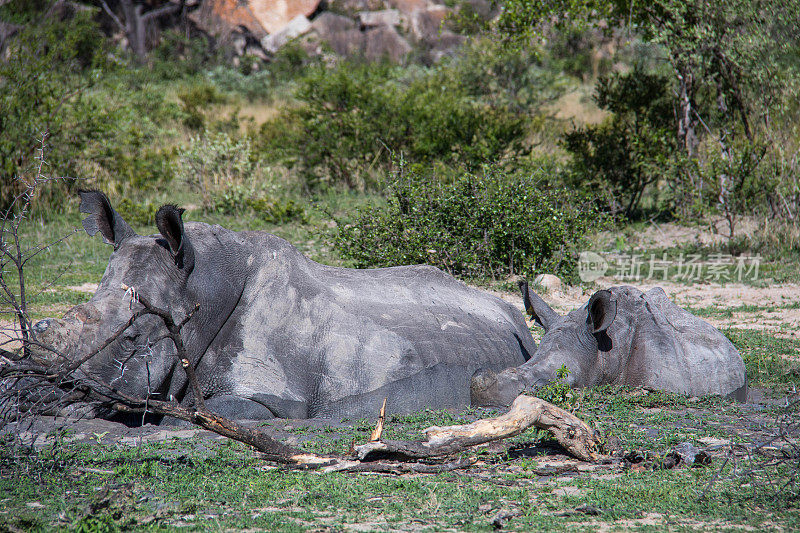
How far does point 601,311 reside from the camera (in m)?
5.78

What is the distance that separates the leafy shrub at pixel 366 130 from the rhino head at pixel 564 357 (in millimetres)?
8963

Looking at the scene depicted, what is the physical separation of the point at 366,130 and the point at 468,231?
6.12m

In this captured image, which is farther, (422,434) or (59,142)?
(59,142)

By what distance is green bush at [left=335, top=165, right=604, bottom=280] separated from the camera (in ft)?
31.3

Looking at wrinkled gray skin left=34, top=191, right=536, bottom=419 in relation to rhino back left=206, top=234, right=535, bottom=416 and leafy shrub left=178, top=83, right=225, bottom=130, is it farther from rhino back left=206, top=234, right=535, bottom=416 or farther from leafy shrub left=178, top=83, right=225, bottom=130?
leafy shrub left=178, top=83, right=225, bottom=130

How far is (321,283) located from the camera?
5.59 meters

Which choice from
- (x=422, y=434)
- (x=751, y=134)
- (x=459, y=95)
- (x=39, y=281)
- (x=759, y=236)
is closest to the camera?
(x=422, y=434)

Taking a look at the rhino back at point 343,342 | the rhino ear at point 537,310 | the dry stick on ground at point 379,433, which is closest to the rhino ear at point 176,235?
the rhino back at point 343,342

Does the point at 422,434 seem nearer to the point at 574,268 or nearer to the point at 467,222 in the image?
the point at 467,222

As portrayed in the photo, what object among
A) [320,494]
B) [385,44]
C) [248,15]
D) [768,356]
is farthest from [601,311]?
[248,15]

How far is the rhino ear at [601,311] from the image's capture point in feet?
18.5

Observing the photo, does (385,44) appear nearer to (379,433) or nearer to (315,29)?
(315,29)

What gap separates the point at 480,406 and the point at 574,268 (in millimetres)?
5226

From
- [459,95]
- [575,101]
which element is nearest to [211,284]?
[459,95]
